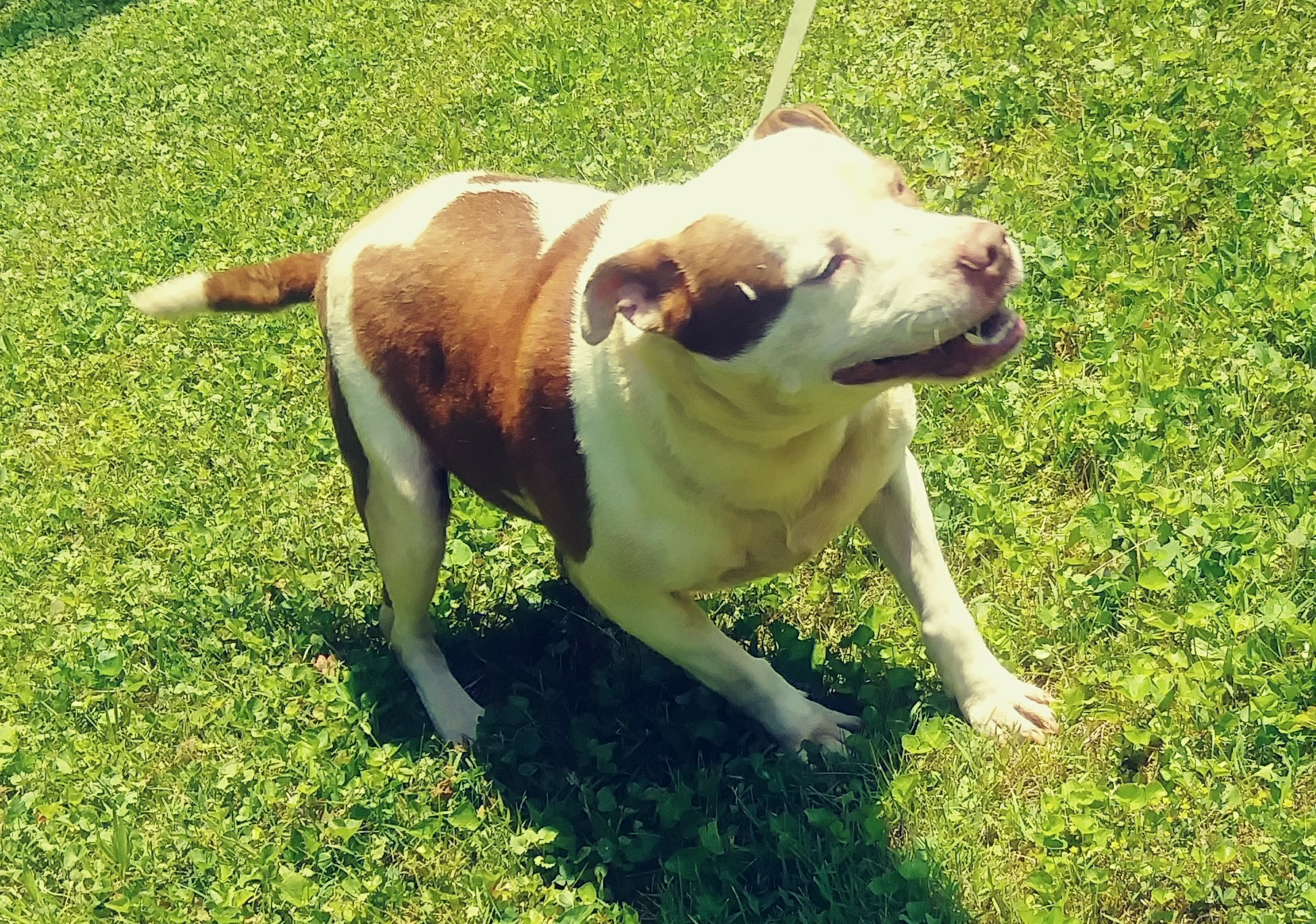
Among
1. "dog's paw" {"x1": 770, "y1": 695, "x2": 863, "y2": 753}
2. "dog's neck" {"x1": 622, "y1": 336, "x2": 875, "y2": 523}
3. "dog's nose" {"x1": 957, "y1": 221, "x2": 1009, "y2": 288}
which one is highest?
"dog's nose" {"x1": 957, "y1": 221, "x2": 1009, "y2": 288}

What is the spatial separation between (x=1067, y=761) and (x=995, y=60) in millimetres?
3503

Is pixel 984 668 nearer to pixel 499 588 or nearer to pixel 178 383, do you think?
pixel 499 588

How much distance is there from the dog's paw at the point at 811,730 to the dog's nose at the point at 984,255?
1.33 metres


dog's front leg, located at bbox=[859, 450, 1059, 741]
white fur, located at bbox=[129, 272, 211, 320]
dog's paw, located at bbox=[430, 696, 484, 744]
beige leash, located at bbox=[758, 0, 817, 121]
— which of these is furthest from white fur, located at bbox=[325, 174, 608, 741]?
dog's front leg, located at bbox=[859, 450, 1059, 741]

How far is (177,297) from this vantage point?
405 cm

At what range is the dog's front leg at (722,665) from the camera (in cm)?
329

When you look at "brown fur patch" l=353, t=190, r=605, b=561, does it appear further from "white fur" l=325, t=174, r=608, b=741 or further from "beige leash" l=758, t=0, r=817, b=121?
"beige leash" l=758, t=0, r=817, b=121

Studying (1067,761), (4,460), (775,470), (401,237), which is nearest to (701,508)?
(775,470)

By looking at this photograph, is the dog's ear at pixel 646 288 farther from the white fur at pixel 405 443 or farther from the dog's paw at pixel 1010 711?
the dog's paw at pixel 1010 711

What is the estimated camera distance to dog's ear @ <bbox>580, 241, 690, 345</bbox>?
8.90ft

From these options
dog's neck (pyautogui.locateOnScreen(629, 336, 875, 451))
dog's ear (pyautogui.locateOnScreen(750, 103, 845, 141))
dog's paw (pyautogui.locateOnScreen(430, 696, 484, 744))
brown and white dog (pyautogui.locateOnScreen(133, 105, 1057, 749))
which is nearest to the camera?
brown and white dog (pyautogui.locateOnScreen(133, 105, 1057, 749))

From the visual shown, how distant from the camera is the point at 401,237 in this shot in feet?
12.2

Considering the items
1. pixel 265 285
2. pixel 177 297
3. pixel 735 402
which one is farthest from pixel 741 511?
pixel 177 297

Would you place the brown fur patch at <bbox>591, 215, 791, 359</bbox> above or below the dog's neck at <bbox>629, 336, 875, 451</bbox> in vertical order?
above
